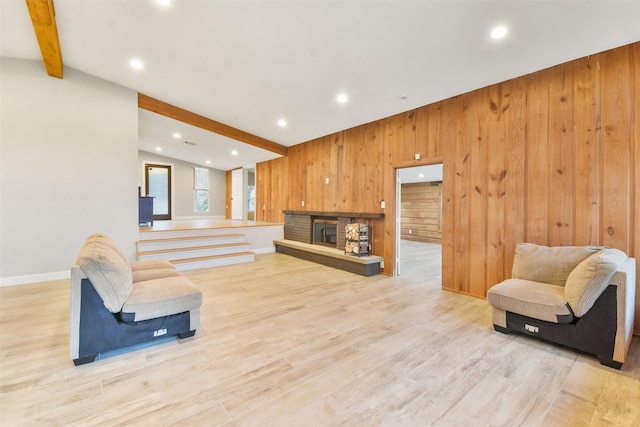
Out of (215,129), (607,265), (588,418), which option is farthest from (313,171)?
(588,418)

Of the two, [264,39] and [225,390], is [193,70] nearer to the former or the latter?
[264,39]

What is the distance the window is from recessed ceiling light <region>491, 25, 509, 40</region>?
10738 millimetres

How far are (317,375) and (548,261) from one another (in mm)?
2589

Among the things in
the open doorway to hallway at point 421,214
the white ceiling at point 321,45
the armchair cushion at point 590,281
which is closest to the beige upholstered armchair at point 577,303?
the armchair cushion at point 590,281

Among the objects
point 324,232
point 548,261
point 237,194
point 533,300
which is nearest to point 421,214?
point 324,232

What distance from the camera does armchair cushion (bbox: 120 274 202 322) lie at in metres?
2.20

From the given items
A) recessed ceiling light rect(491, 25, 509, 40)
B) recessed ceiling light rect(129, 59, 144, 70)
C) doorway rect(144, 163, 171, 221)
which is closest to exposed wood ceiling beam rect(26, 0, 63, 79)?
recessed ceiling light rect(129, 59, 144, 70)

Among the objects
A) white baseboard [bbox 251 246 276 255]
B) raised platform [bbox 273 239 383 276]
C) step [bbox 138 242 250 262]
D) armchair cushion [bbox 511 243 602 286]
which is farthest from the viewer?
white baseboard [bbox 251 246 276 255]

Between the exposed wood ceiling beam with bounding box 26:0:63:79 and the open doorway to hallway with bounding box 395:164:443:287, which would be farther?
the open doorway to hallway with bounding box 395:164:443:287

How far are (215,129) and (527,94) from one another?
5723mm

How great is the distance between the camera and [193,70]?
4.02m

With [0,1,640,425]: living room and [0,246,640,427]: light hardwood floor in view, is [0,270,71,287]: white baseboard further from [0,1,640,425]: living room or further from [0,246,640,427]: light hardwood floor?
[0,246,640,427]: light hardwood floor

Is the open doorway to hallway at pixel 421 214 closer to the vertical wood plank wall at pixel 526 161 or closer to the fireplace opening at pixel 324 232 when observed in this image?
the fireplace opening at pixel 324 232

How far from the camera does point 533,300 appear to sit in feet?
7.83
